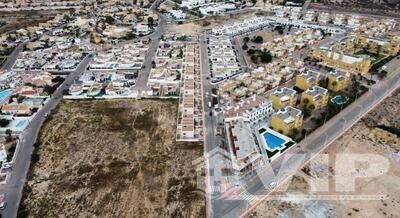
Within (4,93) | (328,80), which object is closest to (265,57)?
(328,80)

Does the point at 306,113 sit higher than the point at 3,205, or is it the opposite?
the point at 306,113

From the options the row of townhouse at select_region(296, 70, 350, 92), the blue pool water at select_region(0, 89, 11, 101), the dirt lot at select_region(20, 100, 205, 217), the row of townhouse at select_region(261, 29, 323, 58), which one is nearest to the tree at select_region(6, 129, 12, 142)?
the dirt lot at select_region(20, 100, 205, 217)

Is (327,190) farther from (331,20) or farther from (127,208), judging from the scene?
(331,20)

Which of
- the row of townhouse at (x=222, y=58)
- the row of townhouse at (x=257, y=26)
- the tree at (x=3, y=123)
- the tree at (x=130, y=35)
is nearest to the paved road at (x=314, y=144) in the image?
the row of townhouse at (x=222, y=58)

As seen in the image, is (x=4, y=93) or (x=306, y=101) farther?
(x=4, y=93)

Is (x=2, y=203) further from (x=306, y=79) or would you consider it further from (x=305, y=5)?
(x=305, y=5)

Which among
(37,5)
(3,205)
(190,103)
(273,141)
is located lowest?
(3,205)

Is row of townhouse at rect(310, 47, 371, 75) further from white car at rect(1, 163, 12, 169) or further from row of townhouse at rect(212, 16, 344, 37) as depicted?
white car at rect(1, 163, 12, 169)
